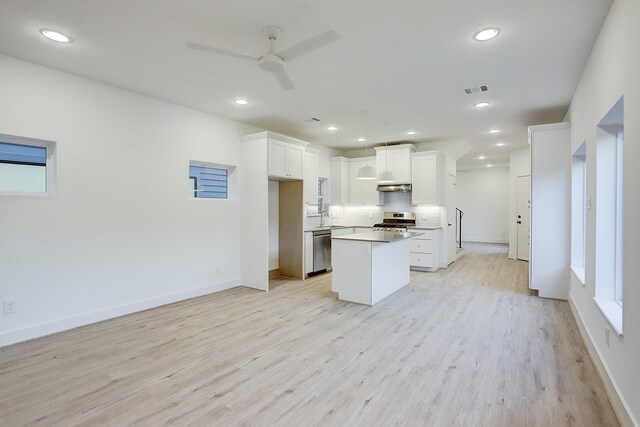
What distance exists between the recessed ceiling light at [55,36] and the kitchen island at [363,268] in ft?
11.8

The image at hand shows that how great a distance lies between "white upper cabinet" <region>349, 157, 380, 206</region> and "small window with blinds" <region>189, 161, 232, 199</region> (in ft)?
10.9

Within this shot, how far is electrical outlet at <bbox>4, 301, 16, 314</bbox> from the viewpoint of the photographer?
3.20 metres

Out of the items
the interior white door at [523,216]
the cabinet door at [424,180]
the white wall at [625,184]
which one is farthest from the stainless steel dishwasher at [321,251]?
the interior white door at [523,216]

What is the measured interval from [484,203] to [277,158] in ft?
31.1

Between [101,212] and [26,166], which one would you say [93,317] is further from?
A: [26,166]

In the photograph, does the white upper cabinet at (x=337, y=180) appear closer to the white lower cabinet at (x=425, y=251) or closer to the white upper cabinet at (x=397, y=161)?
the white upper cabinet at (x=397, y=161)

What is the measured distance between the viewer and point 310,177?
6461 mm

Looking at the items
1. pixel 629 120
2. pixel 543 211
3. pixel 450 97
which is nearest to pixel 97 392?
pixel 629 120

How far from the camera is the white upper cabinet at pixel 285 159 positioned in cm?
546

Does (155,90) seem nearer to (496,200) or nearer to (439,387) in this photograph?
(439,387)

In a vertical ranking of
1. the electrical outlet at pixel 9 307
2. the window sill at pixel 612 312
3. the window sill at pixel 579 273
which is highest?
the window sill at pixel 579 273

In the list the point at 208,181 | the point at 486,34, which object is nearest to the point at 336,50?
the point at 486,34

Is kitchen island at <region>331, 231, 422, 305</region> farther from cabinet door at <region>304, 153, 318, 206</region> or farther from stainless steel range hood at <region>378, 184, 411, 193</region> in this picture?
stainless steel range hood at <region>378, 184, 411, 193</region>

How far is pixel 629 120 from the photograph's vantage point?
198 centimetres
